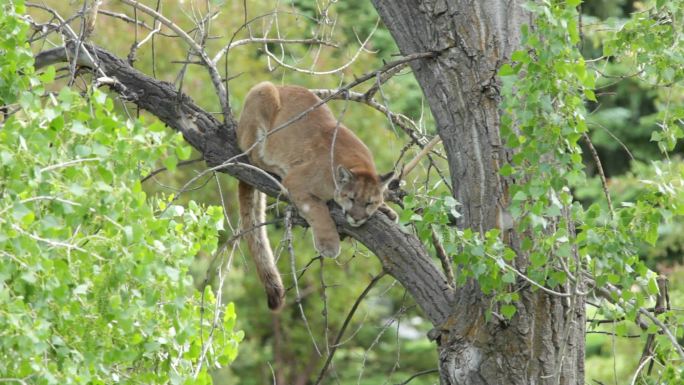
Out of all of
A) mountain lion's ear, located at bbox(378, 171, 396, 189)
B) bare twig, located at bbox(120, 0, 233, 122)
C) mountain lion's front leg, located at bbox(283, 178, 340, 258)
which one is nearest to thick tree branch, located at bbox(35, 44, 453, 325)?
bare twig, located at bbox(120, 0, 233, 122)

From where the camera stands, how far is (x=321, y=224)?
6523 mm

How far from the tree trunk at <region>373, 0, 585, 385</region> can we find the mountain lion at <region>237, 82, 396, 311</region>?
5.34 ft

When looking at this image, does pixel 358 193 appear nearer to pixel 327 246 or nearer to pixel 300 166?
pixel 327 246

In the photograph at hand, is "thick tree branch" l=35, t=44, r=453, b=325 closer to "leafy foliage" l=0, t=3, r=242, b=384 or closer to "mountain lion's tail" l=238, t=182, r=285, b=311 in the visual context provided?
"mountain lion's tail" l=238, t=182, r=285, b=311

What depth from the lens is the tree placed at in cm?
372

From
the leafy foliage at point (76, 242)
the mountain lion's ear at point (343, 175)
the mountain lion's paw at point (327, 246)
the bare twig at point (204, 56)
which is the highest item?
the mountain lion's ear at point (343, 175)

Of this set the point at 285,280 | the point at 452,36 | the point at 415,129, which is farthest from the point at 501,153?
the point at 285,280

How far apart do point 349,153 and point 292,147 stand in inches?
16.4

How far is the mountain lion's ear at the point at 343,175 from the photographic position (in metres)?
6.74

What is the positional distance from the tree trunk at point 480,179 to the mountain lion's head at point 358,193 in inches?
42.8

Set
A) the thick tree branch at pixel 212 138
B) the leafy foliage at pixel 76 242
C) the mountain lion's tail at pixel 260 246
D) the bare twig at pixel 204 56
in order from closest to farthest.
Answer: the leafy foliage at pixel 76 242 < the thick tree branch at pixel 212 138 < the bare twig at pixel 204 56 < the mountain lion's tail at pixel 260 246

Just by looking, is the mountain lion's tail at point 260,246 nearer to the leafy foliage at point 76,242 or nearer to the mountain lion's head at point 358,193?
the mountain lion's head at point 358,193

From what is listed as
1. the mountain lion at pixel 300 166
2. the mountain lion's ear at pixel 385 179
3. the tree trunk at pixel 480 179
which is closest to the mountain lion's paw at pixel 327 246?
the mountain lion at pixel 300 166

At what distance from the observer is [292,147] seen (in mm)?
6973
